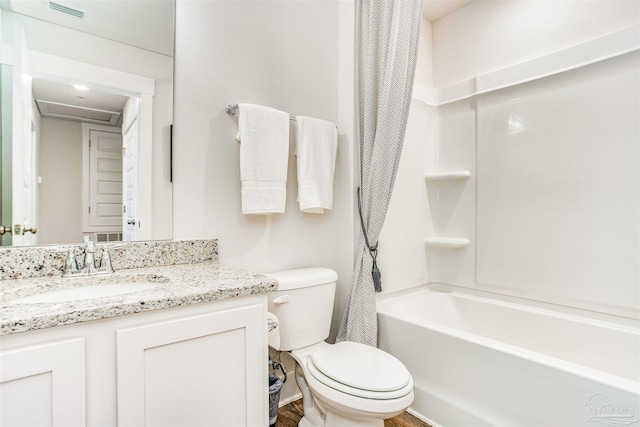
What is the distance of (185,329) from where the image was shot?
2.99 ft

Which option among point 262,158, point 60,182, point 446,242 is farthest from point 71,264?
point 446,242

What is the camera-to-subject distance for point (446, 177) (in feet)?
7.43

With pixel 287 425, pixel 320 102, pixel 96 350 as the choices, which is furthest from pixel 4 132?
pixel 287 425

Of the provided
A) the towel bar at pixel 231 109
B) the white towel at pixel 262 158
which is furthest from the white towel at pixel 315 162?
the towel bar at pixel 231 109

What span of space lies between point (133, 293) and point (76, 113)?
80cm

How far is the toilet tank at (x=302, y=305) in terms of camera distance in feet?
4.91

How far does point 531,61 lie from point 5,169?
101 inches

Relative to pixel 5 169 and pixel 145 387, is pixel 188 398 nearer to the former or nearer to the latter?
pixel 145 387

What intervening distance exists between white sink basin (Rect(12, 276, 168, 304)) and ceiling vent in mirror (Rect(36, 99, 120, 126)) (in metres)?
0.64

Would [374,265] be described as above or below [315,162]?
below

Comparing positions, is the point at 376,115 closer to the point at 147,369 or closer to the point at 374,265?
the point at 374,265

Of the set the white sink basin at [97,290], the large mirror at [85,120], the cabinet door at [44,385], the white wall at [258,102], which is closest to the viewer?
the cabinet door at [44,385]

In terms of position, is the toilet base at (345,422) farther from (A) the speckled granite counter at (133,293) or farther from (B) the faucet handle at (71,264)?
(B) the faucet handle at (71,264)

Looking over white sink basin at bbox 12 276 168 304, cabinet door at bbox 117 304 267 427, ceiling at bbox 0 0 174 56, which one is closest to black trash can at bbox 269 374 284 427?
cabinet door at bbox 117 304 267 427
